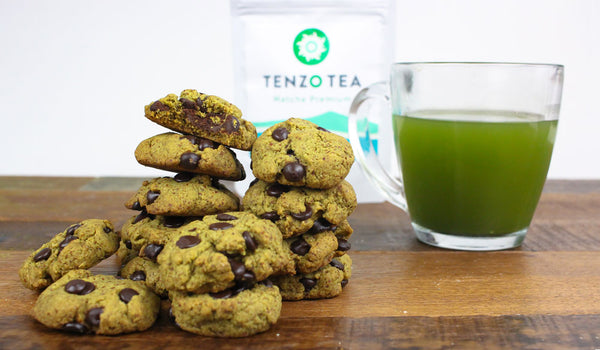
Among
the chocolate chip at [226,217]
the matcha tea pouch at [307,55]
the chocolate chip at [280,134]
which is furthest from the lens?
the matcha tea pouch at [307,55]

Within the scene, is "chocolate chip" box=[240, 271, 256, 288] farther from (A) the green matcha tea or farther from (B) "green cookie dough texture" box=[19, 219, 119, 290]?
(A) the green matcha tea

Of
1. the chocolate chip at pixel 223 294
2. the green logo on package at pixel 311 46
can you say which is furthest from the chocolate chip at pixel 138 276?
the green logo on package at pixel 311 46

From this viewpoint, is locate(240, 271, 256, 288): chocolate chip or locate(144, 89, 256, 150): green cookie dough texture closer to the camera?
locate(240, 271, 256, 288): chocolate chip

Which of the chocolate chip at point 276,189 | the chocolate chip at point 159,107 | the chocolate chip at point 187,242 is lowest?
the chocolate chip at point 187,242

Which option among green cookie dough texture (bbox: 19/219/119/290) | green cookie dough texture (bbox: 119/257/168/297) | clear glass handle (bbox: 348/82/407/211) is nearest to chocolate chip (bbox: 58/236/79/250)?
green cookie dough texture (bbox: 19/219/119/290)

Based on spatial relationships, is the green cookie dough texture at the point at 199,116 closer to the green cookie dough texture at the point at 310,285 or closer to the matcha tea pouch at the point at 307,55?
the green cookie dough texture at the point at 310,285

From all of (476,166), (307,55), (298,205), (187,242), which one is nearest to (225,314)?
(187,242)

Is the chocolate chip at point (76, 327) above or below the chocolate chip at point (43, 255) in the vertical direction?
below
